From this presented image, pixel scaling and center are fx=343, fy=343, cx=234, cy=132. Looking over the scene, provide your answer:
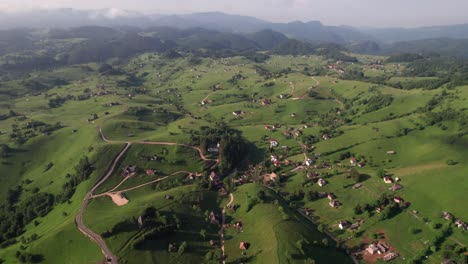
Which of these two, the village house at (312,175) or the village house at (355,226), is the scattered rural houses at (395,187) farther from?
the village house at (312,175)

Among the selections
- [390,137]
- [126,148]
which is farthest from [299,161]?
[126,148]

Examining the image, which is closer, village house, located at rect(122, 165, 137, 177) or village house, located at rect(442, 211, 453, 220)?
village house, located at rect(442, 211, 453, 220)

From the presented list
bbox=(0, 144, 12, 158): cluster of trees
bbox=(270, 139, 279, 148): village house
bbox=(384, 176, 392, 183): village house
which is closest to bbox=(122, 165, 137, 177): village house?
bbox=(0, 144, 12, 158): cluster of trees

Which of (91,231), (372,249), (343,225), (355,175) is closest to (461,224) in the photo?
(372,249)

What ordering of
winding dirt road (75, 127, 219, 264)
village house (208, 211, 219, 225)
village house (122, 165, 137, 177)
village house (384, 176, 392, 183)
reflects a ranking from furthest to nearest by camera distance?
village house (122, 165, 137, 177), village house (384, 176, 392, 183), village house (208, 211, 219, 225), winding dirt road (75, 127, 219, 264)

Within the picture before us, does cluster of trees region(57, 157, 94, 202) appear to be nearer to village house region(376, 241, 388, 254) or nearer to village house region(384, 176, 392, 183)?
village house region(376, 241, 388, 254)

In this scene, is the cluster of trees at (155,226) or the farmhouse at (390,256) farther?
the cluster of trees at (155,226)

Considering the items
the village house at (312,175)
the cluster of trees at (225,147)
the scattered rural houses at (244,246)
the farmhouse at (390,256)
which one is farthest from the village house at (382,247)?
the cluster of trees at (225,147)

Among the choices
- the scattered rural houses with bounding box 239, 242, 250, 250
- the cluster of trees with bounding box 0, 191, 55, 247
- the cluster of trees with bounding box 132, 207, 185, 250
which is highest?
the cluster of trees with bounding box 132, 207, 185, 250

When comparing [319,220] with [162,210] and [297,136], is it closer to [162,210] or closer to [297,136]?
[162,210]

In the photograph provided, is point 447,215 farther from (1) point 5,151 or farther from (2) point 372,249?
(1) point 5,151

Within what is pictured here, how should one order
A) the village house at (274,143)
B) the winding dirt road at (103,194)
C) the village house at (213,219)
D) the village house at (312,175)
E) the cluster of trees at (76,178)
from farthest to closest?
1. the village house at (274,143)
2. the village house at (312,175)
3. the cluster of trees at (76,178)
4. the village house at (213,219)
5. the winding dirt road at (103,194)
